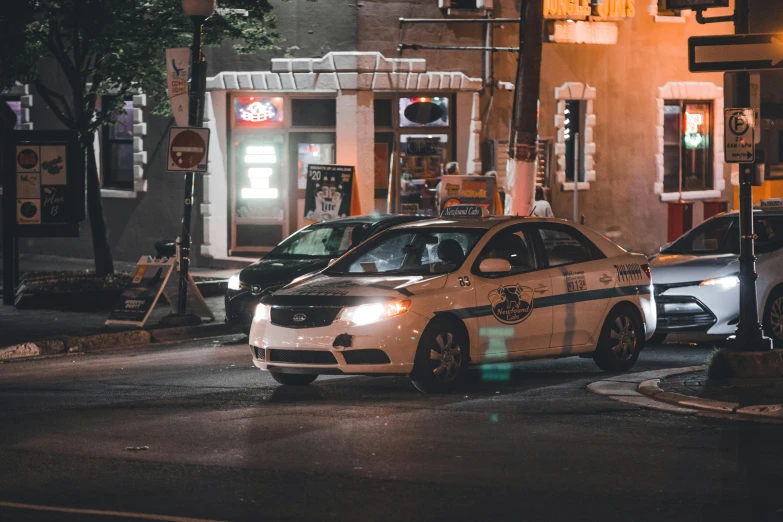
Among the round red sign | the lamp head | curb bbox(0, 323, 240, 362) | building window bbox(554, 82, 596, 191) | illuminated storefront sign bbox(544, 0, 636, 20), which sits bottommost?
curb bbox(0, 323, 240, 362)

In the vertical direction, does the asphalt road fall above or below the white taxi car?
below

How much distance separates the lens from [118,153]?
28609 millimetres

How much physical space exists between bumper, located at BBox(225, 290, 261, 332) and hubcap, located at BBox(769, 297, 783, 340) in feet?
19.9

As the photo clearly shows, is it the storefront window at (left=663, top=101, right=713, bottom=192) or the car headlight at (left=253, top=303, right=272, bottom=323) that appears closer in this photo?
the car headlight at (left=253, top=303, right=272, bottom=323)


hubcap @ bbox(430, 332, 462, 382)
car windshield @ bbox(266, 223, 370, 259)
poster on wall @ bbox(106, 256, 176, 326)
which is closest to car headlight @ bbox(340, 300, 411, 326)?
hubcap @ bbox(430, 332, 462, 382)

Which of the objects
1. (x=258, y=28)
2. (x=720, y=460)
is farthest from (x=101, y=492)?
(x=258, y=28)

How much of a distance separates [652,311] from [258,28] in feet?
37.3

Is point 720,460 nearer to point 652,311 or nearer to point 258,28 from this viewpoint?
point 652,311

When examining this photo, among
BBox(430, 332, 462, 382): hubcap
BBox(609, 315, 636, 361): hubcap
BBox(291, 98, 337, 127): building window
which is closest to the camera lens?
BBox(430, 332, 462, 382): hubcap

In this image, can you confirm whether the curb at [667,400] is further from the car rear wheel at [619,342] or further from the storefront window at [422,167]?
the storefront window at [422,167]

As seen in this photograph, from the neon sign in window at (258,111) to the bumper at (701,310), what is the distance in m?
13.0

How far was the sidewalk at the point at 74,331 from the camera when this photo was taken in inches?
626

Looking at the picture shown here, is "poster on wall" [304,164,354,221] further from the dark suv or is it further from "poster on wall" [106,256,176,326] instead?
the dark suv

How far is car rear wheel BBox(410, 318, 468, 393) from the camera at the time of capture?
11.3 metres
